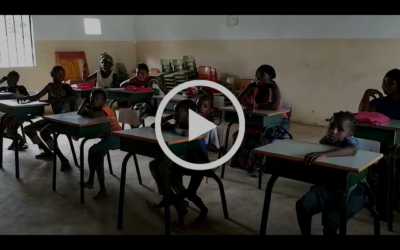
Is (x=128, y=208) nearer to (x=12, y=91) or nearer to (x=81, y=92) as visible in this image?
(x=81, y=92)

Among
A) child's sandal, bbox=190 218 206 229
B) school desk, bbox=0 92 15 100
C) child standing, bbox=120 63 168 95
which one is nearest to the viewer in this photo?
child's sandal, bbox=190 218 206 229

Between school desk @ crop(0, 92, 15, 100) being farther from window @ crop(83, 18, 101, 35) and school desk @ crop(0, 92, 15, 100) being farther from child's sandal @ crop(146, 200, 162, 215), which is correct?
window @ crop(83, 18, 101, 35)

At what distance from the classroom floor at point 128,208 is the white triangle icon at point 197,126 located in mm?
726

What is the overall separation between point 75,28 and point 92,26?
526mm

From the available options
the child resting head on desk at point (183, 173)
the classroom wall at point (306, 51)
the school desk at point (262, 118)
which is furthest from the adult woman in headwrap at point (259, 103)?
the classroom wall at point (306, 51)

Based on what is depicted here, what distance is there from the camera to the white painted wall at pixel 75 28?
29.0 feet

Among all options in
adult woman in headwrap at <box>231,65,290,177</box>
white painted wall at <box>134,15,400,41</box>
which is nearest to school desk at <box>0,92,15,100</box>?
adult woman in headwrap at <box>231,65,290,177</box>

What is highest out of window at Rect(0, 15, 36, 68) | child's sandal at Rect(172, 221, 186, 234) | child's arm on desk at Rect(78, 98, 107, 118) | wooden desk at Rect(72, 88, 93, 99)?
window at Rect(0, 15, 36, 68)

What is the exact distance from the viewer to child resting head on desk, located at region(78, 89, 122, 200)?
368cm

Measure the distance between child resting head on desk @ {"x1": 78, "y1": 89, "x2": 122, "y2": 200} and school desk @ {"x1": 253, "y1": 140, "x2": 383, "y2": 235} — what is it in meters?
1.70

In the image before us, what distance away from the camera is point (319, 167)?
2.29 meters

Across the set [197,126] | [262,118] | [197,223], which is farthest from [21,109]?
[262,118]
